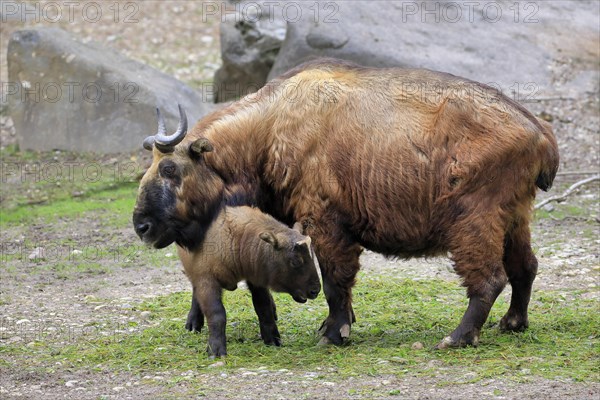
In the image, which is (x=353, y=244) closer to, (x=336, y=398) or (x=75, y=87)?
(x=336, y=398)

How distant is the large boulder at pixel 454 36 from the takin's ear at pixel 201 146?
8867mm

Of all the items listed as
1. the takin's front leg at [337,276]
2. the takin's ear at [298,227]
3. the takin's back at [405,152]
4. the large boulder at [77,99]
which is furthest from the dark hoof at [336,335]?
the large boulder at [77,99]

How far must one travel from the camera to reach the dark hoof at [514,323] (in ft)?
27.8

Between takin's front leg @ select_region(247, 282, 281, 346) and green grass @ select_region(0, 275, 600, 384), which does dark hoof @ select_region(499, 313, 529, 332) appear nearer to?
green grass @ select_region(0, 275, 600, 384)

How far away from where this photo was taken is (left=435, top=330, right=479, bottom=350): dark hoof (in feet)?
26.1

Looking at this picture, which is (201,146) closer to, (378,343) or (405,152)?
(405,152)

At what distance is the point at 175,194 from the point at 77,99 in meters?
8.40

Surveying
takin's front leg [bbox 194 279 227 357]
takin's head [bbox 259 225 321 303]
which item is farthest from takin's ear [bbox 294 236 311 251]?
takin's front leg [bbox 194 279 227 357]

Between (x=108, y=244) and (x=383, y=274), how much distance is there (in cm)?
364

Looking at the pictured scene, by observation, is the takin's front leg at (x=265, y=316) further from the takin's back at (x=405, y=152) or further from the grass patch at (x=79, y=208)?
the grass patch at (x=79, y=208)

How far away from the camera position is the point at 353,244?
27.3 feet

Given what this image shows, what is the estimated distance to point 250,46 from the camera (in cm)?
1864

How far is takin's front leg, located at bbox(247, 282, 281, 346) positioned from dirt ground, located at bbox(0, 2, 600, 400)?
0.93m
